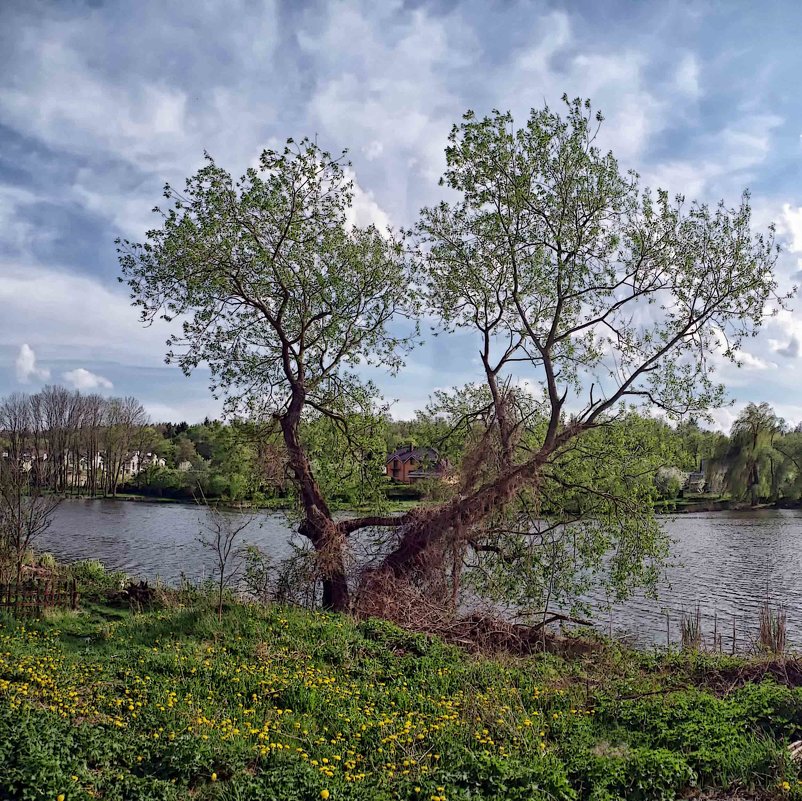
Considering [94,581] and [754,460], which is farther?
[754,460]

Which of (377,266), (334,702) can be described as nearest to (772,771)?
(334,702)

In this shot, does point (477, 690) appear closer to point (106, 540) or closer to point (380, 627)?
point (380, 627)

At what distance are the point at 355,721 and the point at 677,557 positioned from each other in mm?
23340

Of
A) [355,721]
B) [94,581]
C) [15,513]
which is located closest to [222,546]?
[94,581]

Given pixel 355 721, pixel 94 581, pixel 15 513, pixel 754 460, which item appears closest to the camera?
pixel 355 721

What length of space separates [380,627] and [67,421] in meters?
72.4

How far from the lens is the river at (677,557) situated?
20.2m

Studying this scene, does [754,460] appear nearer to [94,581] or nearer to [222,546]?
[222,546]

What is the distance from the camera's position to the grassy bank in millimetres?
6062

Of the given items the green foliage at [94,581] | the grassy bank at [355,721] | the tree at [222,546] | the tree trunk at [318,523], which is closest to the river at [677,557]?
the tree at [222,546]

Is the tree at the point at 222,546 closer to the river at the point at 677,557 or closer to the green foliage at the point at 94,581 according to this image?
the river at the point at 677,557

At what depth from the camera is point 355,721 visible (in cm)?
779

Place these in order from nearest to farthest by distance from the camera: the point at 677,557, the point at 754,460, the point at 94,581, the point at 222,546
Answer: the point at 94,581
the point at 222,546
the point at 677,557
the point at 754,460

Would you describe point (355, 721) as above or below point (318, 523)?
below
